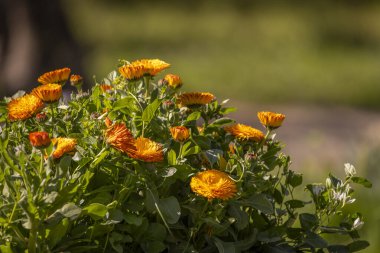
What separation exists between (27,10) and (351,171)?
622cm

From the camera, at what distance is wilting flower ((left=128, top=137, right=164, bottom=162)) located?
1676mm

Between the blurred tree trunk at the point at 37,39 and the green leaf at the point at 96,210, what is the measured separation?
6.21 metres

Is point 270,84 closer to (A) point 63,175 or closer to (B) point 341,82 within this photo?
(B) point 341,82

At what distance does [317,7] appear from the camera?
49.6 ft

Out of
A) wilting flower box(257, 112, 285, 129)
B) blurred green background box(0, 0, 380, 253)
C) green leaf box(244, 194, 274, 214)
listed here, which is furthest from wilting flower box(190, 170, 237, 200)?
blurred green background box(0, 0, 380, 253)

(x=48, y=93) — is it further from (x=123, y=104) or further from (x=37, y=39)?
Result: (x=37, y=39)

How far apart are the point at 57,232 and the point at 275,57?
35.2ft

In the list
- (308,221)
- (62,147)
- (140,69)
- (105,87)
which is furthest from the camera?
(105,87)

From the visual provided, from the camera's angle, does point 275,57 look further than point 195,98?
Yes

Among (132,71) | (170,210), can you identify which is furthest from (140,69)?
(170,210)

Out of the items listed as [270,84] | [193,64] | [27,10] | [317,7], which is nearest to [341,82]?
[270,84]

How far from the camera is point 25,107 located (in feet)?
5.95

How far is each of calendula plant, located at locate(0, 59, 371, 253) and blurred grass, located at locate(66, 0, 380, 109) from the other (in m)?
6.48

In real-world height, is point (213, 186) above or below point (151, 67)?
below
